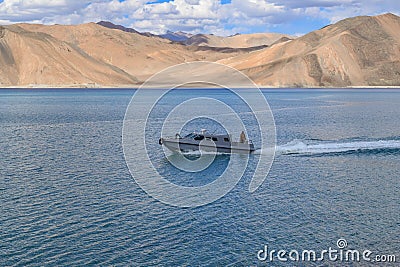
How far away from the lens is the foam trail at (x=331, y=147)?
47.3 m

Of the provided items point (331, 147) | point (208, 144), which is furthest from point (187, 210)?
point (331, 147)

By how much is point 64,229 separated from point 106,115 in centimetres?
6413

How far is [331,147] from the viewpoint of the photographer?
160ft

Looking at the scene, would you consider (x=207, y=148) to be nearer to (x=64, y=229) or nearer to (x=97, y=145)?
(x=97, y=145)

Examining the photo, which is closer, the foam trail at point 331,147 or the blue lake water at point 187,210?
the blue lake water at point 187,210

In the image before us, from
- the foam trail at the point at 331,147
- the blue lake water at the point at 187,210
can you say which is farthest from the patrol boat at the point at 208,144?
the foam trail at the point at 331,147

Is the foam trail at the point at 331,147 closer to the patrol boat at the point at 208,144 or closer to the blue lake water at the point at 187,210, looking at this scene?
the blue lake water at the point at 187,210

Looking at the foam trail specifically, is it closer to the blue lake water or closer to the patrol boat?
the blue lake water

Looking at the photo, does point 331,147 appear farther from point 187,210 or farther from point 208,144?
point 187,210

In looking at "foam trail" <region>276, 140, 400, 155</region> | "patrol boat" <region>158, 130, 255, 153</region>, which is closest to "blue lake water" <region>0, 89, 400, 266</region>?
"foam trail" <region>276, 140, 400, 155</region>

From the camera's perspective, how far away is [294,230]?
82.7ft

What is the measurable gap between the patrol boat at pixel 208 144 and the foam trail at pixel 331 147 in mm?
3231

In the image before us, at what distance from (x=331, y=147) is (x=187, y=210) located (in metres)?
24.0

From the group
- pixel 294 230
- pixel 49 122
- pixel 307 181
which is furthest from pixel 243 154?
pixel 49 122
